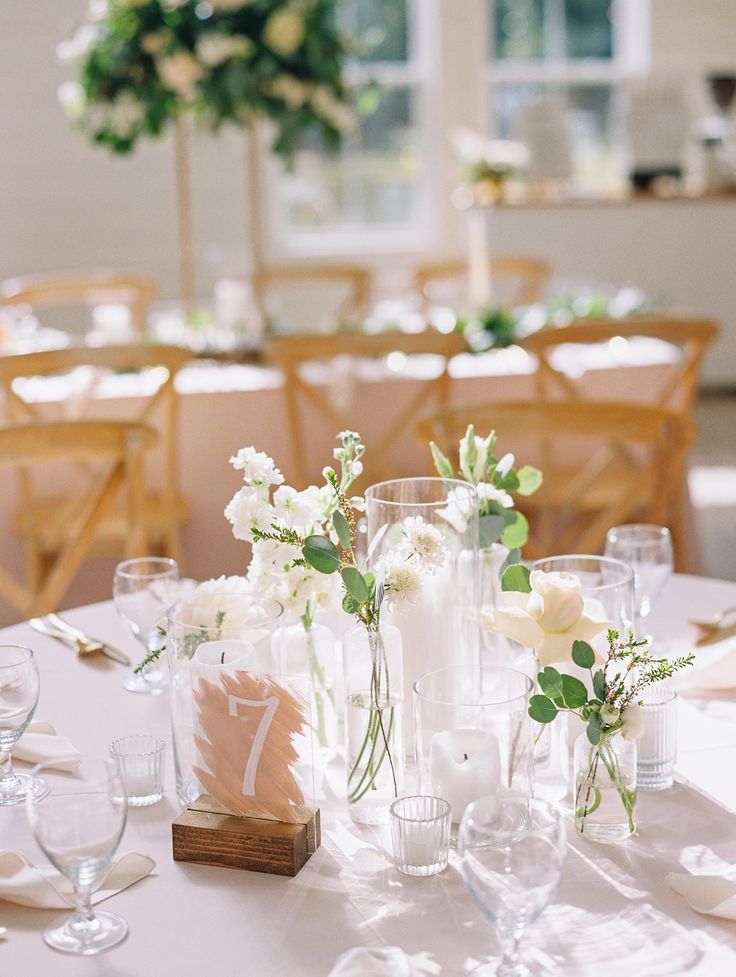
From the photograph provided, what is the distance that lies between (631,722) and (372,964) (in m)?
0.31

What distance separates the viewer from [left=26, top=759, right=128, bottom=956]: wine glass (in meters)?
0.92

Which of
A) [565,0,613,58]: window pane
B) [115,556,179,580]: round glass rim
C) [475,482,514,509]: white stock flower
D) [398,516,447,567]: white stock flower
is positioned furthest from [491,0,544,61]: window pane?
[398,516,447,567]: white stock flower

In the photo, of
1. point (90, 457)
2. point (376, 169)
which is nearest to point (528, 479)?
point (90, 457)

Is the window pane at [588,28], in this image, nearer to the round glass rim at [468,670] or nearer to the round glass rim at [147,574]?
the round glass rim at [147,574]

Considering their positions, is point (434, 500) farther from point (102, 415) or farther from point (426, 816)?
point (102, 415)

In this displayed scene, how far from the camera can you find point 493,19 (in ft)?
23.2

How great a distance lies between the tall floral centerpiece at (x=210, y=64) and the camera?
3.65 meters

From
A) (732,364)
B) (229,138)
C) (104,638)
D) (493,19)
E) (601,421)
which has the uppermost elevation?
(493,19)

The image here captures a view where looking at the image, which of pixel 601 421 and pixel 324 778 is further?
pixel 601 421

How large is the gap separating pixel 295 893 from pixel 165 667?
1.69 feet

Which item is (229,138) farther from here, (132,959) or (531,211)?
(132,959)

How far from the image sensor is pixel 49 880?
1.05 m

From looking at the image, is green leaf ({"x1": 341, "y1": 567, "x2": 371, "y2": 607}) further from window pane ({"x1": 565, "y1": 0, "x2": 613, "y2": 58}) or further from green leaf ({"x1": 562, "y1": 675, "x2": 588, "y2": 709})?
window pane ({"x1": 565, "y1": 0, "x2": 613, "y2": 58})

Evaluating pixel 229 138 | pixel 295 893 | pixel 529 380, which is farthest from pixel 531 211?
pixel 295 893
